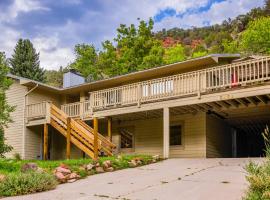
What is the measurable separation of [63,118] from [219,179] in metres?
12.2

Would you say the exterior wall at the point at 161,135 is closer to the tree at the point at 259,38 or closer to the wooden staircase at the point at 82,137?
the wooden staircase at the point at 82,137

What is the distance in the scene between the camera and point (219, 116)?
2106 centimetres

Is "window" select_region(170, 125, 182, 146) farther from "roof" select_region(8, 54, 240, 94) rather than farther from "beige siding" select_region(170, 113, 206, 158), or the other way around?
"roof" select_region(8, 54, 240, 94)

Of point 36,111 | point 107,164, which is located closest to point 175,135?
point 107,164

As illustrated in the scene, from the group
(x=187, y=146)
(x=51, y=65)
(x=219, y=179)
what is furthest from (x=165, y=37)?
(x=219, y=179)

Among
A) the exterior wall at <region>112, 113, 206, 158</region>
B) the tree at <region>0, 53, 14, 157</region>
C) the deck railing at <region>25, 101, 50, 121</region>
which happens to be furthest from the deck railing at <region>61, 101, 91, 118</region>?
the tree at <region>0, 53, 14, 157</region>

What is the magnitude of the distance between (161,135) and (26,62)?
27.2 m

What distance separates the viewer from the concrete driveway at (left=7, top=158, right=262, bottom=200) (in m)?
9.30

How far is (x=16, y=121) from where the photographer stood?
24.2 m

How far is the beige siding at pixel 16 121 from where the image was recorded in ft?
78.9

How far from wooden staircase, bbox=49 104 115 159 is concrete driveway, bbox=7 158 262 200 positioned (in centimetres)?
440

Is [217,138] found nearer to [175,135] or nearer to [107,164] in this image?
[175,135]

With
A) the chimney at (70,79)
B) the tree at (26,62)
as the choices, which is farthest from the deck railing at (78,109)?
the tree at (26,62)

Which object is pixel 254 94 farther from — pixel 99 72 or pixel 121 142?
pixel 99 72
